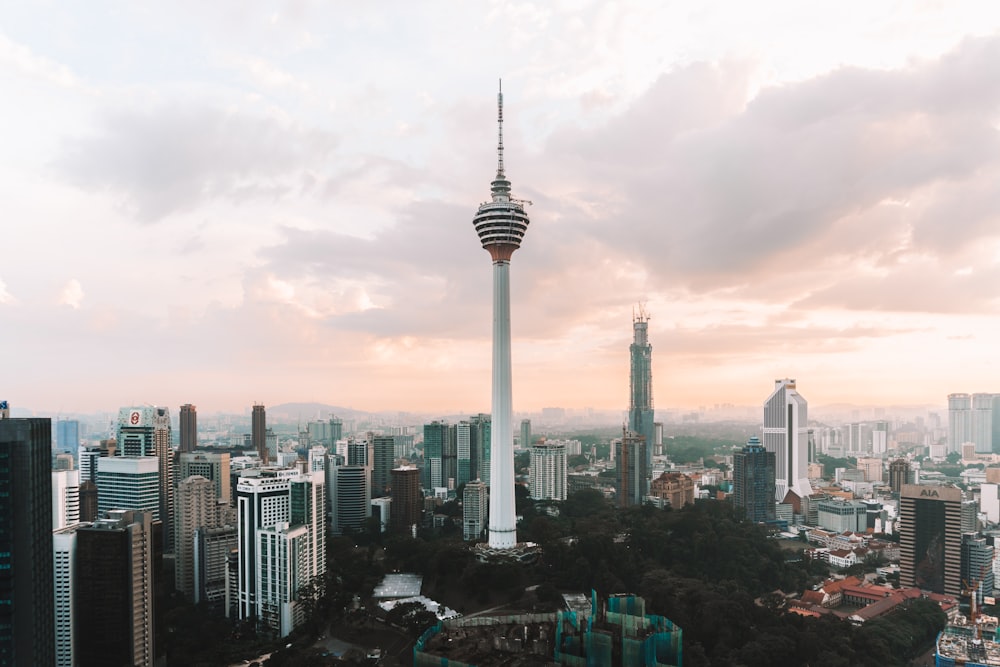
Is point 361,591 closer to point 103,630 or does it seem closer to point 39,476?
point 103,630

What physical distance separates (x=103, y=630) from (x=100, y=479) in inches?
393

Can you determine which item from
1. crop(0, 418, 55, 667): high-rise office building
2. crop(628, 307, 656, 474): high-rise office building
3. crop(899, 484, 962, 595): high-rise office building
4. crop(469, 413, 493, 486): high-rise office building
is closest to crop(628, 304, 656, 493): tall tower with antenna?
crop(628, 307, 656, 474): high-rise office building

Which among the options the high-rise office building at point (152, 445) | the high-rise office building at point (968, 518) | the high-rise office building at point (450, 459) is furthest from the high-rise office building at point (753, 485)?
the high-rise office building at point (152, 445)

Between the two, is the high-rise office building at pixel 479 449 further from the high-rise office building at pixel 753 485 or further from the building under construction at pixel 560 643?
the building under construction at pixel 560 643

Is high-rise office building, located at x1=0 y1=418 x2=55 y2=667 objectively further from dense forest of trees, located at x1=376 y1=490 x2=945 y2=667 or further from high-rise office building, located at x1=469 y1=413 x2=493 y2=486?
high-rise office building, located at x1=469 y1=413 x2=493 y2=486

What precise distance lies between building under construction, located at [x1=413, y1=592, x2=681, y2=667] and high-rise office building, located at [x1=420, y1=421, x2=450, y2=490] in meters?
23.4

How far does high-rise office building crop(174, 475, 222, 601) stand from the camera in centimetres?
1759

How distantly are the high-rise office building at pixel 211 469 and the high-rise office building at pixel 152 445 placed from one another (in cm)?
82

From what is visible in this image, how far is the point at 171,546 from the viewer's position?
21.7m

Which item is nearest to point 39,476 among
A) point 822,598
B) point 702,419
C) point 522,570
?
point 522,570

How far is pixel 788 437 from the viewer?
36625mm

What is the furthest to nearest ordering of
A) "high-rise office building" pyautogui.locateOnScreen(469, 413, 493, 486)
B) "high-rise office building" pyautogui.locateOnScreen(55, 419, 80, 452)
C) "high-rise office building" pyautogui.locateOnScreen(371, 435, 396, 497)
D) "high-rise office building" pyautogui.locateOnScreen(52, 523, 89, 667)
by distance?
"high-rise office building" pyautogui.locateOnScreen(469, 413, 493, 486) → "high-rise office building" pyautogui.locateOnScreen(55, 419, 80, 452) → "high-rise office building" pyautogui.locateOnScreen(371, 435, 396, 497) → "high-rise office building" pyautogui.locateOnScreen(52, 523, 89, 667)

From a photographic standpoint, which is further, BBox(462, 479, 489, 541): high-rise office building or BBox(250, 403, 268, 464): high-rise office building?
BBox(250, 403, 268, 464): high-rise office building

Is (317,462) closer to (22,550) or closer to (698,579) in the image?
(698,579)
